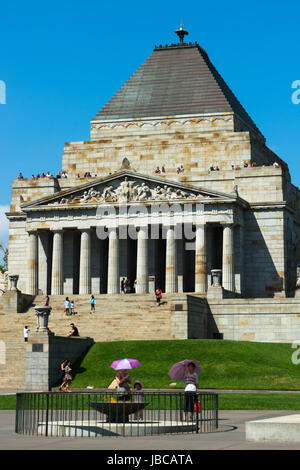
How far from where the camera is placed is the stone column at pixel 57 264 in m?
83.1

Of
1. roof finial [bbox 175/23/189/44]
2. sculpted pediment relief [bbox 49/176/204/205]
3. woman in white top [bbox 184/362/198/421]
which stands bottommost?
woman in white top [bbox 184/362/198/421]

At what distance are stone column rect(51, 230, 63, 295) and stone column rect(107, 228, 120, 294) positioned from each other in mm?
4684

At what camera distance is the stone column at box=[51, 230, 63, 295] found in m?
83.1

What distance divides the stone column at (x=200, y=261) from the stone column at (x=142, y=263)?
4558 mm

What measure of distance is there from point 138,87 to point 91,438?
77372 mm

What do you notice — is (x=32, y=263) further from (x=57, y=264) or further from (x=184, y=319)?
(x=184, y=319)

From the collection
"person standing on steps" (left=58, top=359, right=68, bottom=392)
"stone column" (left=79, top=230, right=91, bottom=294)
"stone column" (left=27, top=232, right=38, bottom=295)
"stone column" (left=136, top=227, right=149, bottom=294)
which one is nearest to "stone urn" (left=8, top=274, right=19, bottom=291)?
"stone column" (left=79, top=230, right=91, bottom=294)

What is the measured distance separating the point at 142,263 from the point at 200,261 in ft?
17.0

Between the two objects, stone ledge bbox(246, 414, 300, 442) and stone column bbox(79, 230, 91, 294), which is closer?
stone ledge bbox(246, 414, 300, 442)

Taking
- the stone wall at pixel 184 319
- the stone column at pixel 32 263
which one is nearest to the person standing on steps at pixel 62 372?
the stone wall at pixel 184 319

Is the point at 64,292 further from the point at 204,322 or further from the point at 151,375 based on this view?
the point at 151,375

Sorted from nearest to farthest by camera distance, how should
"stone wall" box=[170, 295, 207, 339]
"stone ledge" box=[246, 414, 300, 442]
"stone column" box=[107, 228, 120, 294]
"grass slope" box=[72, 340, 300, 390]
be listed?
"stone ledge" box=[246, 414, 300, 442]
"grass slope" box=[72, 340, 300, 390]
"stone wall" box=[170, 295, 207, 339]
"stone column" box=[107, 228, 120, 294]

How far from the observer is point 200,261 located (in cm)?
7906

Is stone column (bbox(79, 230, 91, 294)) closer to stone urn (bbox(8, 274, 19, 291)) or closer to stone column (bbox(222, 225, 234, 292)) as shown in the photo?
stone urn (bbox(8, 274, 19, 291))
